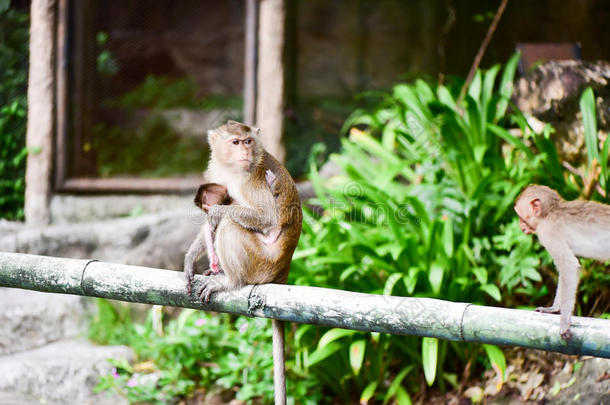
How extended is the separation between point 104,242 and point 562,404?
3592mm

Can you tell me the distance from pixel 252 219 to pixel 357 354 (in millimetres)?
1141

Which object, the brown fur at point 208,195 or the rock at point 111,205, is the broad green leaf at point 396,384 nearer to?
the brown fur at point 208,195

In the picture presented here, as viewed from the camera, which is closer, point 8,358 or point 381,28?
point 8,358

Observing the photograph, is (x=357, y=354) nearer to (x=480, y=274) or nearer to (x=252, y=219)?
(x=480, y=274)

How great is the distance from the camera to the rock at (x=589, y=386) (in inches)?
124

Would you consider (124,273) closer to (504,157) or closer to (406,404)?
(406,404)

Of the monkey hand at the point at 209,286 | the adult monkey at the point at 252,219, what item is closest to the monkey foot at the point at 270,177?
the adult monkey at the point at 252,219

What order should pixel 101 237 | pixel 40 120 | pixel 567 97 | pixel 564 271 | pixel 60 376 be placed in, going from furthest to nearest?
pixel 40 120 < pixel 101 237 < pixel 567 97 < pixel 60 376 < pixel 564 271

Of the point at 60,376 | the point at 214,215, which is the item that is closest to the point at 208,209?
the point at 214,215

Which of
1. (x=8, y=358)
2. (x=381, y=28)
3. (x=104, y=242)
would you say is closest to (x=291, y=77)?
(x=381, y=28)

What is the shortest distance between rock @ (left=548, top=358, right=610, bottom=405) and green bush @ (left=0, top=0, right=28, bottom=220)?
488 centimetres

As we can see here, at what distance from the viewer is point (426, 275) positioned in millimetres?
3734

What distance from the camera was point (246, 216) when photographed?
294cm

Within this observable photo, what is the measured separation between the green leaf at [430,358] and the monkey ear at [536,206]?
1066mm
